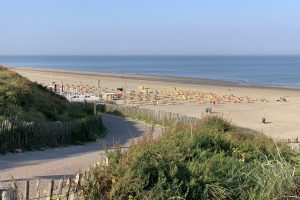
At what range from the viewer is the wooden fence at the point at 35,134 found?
15935mm

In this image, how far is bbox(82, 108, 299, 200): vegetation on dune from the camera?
670 cm

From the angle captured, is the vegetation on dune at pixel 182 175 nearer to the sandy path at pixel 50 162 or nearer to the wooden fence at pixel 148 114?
the sandy path at pixel 50 162

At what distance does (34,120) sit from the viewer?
19203 millimetres

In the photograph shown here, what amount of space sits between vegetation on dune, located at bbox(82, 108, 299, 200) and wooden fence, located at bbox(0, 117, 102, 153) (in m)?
8.15

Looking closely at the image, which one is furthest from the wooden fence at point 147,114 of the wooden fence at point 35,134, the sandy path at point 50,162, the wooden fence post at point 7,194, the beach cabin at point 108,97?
the wooden fence post at point 7,194

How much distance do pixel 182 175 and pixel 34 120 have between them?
1284 cm

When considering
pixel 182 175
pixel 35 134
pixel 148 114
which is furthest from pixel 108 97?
pixel 182 175

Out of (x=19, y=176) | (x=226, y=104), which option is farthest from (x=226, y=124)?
(x=226, y=104)

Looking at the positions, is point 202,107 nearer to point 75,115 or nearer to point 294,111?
point 294,111

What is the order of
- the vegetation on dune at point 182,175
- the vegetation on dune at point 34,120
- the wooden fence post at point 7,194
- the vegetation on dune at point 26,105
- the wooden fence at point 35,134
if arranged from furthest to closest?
the vegetation on dune at point 26,105, the vegetation on dune at point 34,120, the wooden fence at point 35,134, the vegetation on dune at point 182,175, the wooden fence post at point 7,194

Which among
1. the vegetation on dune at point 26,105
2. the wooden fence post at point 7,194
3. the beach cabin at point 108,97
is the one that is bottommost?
the beach cabin at point 108,97

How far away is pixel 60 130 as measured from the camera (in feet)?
58.9

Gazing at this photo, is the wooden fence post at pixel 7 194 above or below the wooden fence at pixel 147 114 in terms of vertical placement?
above

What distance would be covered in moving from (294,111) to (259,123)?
28.6ft
